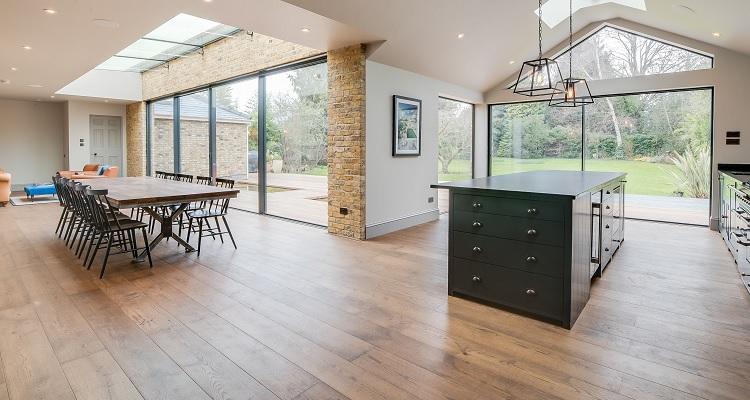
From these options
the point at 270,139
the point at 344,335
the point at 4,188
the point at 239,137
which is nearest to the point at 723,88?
the point at 344,335

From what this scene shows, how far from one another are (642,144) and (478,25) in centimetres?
352

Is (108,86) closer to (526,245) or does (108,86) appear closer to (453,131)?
(453,131)

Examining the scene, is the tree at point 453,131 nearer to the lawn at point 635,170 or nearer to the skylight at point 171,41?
the lawn at point 635,170

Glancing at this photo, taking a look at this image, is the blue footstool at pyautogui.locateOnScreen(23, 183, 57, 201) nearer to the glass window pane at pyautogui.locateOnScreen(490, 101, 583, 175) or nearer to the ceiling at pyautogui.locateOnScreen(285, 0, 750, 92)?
the ceiling at pyautogui.locateOnScreen(285, 0, 750, 92)

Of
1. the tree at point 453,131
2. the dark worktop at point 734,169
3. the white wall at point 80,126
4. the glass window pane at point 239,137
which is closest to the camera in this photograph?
the dark worktop at point 734,169

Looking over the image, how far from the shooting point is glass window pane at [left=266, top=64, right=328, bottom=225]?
6562mm

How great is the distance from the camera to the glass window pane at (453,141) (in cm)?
764

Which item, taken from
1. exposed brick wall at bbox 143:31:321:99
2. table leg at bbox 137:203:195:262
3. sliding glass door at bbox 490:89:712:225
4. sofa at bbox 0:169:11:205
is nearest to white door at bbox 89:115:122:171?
exposed brick wall at bbox 143:31:321:99

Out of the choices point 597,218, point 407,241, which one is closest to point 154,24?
point 407,241

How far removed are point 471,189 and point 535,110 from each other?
5.43m

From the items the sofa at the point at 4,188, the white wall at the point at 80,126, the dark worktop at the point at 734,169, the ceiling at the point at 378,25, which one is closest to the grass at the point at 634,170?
the dark worktop at the point at 734,169

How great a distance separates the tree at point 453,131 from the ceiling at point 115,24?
273 cm

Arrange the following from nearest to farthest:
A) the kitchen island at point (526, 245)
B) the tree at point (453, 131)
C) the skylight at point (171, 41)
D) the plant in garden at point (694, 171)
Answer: the kitchen island at point (526, 245), the plant in garden at point (694, 171), the skylight at point (171, 41), the tree at point (453, 131)

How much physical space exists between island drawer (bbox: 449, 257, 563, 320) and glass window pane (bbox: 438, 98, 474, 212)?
14.0 ft
